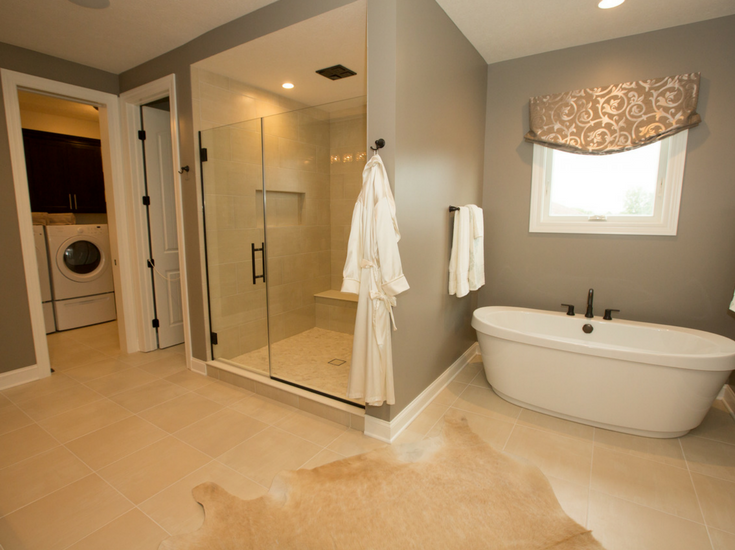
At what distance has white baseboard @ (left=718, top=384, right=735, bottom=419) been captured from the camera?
95.0 inches

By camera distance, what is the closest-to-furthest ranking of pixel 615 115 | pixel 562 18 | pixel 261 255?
pixel 562 18
pixel 615 115
pixel 261 255

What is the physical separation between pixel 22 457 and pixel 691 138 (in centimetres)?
456

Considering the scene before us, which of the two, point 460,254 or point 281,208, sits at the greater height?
point 281,208

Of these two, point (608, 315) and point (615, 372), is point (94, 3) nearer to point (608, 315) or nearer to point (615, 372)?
point (615, 372)

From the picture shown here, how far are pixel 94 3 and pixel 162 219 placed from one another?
176cm

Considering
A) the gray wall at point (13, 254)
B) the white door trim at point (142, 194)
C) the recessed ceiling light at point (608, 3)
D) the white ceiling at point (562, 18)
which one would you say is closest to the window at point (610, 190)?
the white ceiling at point (562, 18)

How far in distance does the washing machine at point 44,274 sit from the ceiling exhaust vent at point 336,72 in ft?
11.6

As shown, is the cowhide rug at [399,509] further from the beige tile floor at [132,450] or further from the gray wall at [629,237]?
the gray wall at [629,237]

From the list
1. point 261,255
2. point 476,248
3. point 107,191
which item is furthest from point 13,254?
point 476,248

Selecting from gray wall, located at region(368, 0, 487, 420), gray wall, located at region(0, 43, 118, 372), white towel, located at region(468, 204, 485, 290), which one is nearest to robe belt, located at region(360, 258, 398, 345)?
gray wall, located at region(368, 0, 487, 420)

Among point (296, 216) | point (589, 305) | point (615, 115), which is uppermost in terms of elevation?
point (615, 115)

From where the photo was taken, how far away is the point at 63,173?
4297mm

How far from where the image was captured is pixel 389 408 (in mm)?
2098

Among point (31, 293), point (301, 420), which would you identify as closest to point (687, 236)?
point (301, 420)
